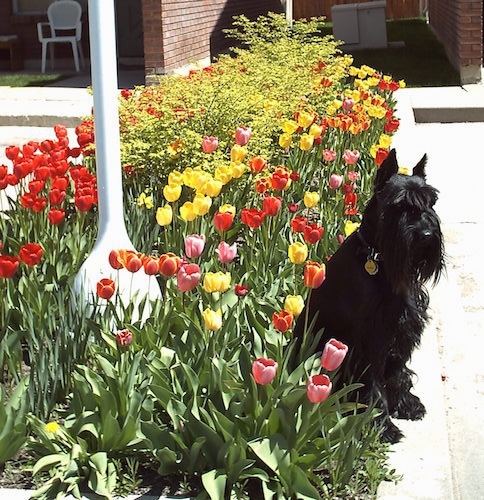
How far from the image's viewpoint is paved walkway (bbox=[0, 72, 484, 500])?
3.45m

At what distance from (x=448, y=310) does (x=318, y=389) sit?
2.45 meters

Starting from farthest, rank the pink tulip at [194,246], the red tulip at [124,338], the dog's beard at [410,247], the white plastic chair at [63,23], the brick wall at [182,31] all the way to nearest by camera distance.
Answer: the white plastic chair at [63,23] < the brick wall at [182,31] < the pink tulip at [194,246] < the red tulip at [124,338] < the dog's beard at [410,247]

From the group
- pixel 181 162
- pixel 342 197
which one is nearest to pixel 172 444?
pixel 342 197

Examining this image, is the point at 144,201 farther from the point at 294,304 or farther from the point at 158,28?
the point at 158,28

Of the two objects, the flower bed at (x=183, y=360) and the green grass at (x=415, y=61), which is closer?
the flower bed at (x=183, y=360)

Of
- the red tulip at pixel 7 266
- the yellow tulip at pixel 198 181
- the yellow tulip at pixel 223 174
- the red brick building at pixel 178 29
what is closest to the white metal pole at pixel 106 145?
the yellow tulip at pixel 198 181

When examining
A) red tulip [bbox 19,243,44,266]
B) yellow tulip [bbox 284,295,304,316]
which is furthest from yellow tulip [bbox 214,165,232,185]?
yellow tulip [bbox 284,295,304,316]

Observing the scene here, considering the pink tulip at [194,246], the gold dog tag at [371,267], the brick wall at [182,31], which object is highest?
the brick wall at [182,31]

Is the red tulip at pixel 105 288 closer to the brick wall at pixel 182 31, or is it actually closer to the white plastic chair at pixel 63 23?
the brick wall at pixel 182 31

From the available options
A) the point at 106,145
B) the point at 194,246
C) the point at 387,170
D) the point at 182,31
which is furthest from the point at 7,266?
the point at 182,31

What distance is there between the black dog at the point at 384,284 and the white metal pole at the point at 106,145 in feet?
3.19

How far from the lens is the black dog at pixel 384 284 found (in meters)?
3.26

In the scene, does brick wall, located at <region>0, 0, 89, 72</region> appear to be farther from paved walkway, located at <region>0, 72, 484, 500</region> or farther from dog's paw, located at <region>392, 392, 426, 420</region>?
dog's paw, located at <region>392, 392, 426, 420</region>

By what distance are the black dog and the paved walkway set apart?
0.23 meters
